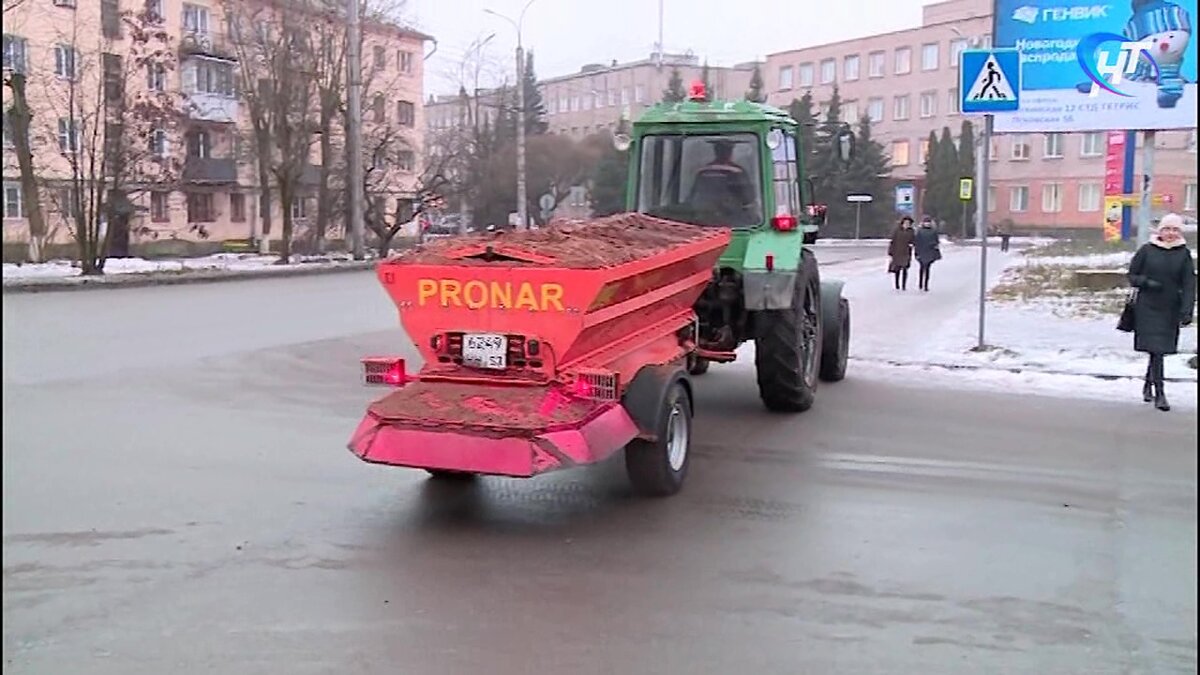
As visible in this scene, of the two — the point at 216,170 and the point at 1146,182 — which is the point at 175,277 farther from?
the point at 216,170

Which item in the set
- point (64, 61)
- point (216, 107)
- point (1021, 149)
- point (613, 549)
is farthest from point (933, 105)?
point (613, 549)

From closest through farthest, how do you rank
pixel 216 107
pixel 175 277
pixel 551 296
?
pixel 551 296, pixel 175 277, pixel 216 107

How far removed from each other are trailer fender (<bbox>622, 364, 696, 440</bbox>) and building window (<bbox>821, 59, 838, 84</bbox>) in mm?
79032

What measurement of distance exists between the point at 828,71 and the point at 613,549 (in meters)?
80.9

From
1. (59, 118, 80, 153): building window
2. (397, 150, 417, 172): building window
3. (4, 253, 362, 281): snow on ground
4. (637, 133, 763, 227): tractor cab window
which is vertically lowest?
(4, 253, 362, 281): snow on ground

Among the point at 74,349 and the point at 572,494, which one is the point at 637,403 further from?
the point at 74,349

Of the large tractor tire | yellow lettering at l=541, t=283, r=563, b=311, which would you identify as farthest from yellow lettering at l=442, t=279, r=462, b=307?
the large tractor tire

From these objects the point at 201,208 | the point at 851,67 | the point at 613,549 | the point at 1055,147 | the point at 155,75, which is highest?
the point at 851,67

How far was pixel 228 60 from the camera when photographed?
4325cm

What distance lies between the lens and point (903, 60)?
259 ft

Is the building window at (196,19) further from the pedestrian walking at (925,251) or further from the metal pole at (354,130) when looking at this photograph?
the pedestrian walking at (925,251)

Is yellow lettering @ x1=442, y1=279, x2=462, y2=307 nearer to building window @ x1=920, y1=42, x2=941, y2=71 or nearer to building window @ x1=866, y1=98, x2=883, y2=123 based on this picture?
building window @ x1=920, y1=42, x2=941, y2=71

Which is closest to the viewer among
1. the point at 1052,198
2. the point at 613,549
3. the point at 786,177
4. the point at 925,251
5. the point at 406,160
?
the point at 613,549

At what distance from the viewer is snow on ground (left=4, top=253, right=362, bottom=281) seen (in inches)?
1100
